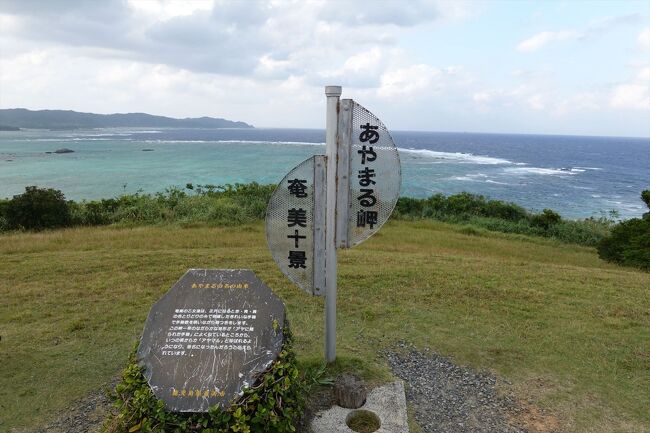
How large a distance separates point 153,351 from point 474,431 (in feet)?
9.66

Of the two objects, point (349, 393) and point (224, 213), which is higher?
point (349, 393)

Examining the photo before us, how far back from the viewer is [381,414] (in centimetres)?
450

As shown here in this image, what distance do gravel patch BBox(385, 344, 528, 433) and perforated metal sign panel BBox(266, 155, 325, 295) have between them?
4.86ft

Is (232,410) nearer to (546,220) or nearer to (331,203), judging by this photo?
(331,203)

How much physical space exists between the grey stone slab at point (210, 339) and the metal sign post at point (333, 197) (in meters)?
0.60

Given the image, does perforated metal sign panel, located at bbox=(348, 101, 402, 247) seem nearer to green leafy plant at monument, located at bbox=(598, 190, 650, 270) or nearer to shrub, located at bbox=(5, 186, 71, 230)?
green leafy plant at monument, located at bbox=(598, 190, 650, 270)

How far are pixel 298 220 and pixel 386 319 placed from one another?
2752 mm

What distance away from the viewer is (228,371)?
398cm

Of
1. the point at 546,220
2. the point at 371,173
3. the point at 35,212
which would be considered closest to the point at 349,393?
the point at 371,173

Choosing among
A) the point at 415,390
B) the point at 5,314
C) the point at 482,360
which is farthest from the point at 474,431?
the point at 5,314

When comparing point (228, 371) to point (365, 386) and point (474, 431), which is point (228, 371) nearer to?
point (365, 386)

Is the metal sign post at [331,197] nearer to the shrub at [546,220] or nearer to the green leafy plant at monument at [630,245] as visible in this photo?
the green leafy plant at monument at [630,245]

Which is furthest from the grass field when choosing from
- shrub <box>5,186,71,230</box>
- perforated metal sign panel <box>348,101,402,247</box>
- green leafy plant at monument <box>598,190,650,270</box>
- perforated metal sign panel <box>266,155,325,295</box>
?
shrub <box>5,186,71,230</box>

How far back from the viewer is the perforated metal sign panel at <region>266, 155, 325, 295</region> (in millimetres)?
4863
